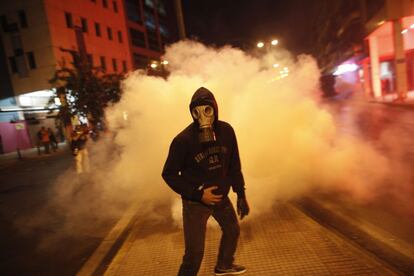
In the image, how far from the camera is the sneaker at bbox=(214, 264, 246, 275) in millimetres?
3338

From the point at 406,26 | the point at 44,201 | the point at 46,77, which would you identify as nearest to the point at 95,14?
the point at 46,77

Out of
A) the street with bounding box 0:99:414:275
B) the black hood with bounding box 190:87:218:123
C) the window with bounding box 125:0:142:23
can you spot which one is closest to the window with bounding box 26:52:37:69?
the window with bounding box 125:0:142:23

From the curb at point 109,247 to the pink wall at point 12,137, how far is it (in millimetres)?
23700

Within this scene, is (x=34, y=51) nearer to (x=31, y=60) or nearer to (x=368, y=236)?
(x=31, y=60)

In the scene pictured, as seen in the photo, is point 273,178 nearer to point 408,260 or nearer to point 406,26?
point 408,260

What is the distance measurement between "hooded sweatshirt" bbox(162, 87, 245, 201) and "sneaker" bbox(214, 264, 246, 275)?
841 millimetres

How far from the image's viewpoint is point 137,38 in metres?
44.5

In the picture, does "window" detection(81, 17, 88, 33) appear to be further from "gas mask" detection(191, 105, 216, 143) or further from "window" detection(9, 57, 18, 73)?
"gas mask" detection(191, 105, 216, 143)

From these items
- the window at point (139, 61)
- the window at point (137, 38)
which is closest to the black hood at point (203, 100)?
the window at point (139, 61)

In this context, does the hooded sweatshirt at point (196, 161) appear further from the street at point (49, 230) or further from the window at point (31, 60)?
the window at point (31, 60)

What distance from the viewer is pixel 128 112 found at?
24.6 feet

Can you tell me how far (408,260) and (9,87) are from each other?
108 feet

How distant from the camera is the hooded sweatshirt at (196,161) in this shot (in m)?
2.84

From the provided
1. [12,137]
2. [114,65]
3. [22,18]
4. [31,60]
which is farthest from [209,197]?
[114,65]
